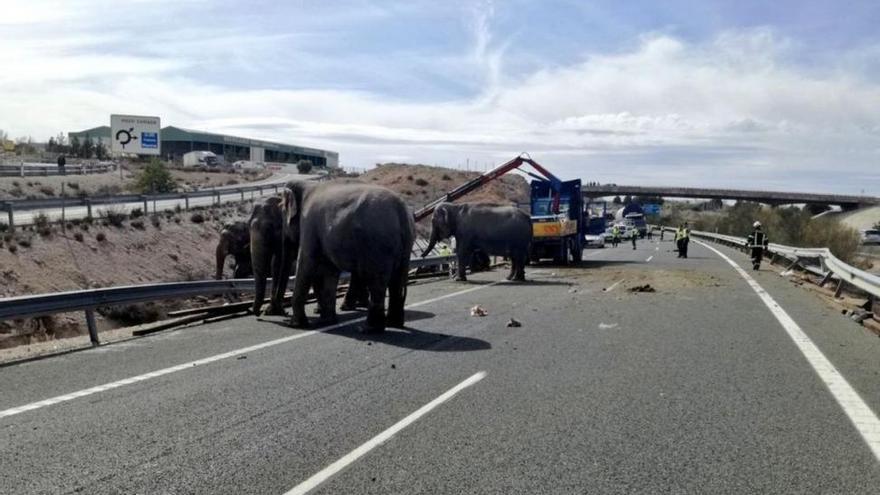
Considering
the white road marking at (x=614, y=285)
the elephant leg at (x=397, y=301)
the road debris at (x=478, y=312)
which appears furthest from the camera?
the white road marking at (x=614, y=285)

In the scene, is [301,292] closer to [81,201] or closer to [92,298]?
[92,298]

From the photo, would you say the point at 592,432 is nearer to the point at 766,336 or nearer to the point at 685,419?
the point at 685,419

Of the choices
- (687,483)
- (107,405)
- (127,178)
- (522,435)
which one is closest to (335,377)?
(107,405)

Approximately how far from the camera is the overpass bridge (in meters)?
102

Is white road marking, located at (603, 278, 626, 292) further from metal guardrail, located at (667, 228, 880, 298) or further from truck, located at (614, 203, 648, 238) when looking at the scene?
truck, located at (614, 203, 648, 238)

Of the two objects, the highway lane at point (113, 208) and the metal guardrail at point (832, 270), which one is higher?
the highway lane at point (113, 208)

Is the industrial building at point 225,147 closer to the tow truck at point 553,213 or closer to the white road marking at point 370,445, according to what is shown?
the tow truck at point 553,213

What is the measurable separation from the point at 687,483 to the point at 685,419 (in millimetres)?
1622

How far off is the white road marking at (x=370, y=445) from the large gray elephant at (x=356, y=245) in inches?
143

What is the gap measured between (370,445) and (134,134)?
5537cm

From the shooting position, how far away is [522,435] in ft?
20.6

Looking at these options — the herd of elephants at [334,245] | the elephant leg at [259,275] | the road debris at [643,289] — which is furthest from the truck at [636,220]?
the elephant leg at [259,275]

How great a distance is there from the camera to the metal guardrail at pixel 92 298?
10.2 m

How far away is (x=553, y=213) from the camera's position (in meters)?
31.1
